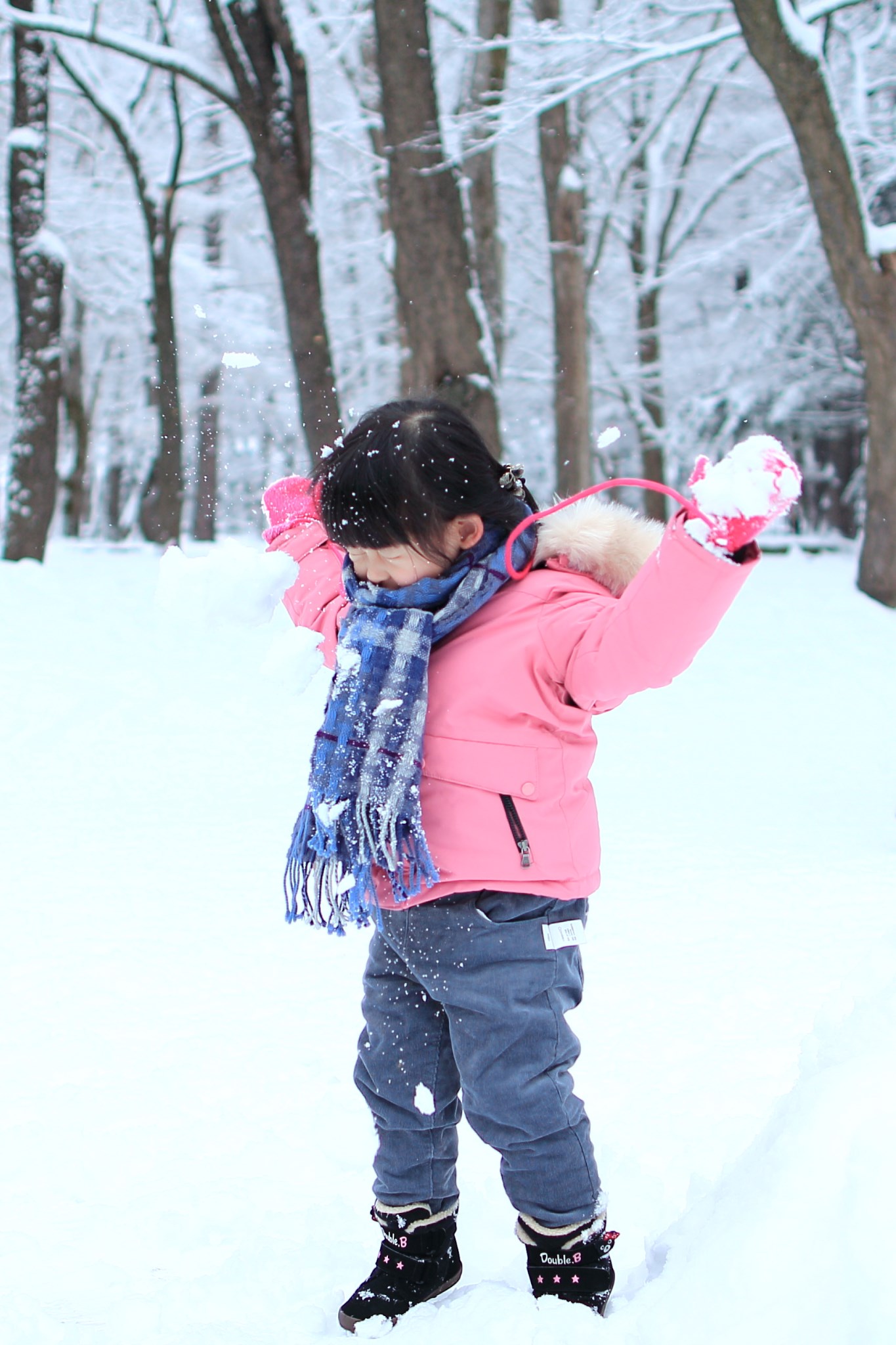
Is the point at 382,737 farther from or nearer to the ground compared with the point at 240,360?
nearer to the ground

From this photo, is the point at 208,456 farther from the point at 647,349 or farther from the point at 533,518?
the point at 533,518

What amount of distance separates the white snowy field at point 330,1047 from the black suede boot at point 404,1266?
5 centimetres

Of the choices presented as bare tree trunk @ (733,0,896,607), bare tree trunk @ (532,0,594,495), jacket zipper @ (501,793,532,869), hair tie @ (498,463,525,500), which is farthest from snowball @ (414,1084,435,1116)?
bare tree trunk @ (532,0,594,495)

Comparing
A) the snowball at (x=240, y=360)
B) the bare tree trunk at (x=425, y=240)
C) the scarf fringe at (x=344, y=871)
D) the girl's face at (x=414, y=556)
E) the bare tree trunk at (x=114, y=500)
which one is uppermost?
the bare tree trunk at (x=425, y=240)

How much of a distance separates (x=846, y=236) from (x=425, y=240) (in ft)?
10.0

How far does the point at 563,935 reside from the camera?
1.78 meters

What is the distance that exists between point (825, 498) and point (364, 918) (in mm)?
21730

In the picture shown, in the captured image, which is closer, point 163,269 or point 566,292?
point 566,292

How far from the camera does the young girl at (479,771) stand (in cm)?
172

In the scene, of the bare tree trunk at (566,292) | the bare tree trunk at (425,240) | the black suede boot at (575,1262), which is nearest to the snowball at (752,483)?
the black suede boot at (575,1262)

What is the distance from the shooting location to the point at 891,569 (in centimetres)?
899

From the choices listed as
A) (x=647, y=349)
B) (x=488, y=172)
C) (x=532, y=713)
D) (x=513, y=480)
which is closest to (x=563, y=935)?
(x=532, y=713)

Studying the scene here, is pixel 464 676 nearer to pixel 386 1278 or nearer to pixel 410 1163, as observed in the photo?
pixel 410 1163

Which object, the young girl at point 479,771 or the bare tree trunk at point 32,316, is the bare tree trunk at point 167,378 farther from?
the young girl at point 479,771
